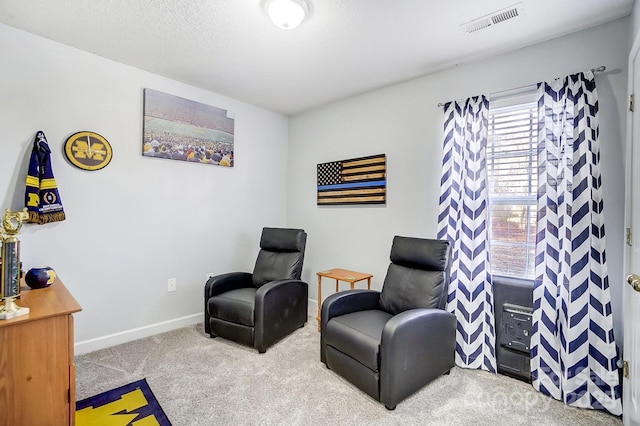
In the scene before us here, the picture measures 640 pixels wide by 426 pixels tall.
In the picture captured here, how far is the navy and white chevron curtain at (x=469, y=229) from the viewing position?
2.40m

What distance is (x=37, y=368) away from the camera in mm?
1315

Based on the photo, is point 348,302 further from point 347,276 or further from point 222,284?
point 222,284

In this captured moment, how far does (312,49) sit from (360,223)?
5.79ft

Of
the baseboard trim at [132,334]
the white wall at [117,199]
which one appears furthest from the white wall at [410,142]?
the baseboard trim at [132,334]

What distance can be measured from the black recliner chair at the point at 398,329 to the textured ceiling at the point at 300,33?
1.53m

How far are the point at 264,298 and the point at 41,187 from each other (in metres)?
1.84

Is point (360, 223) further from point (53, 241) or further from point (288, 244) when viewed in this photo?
point (53, 241)

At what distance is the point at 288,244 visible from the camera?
3.22m

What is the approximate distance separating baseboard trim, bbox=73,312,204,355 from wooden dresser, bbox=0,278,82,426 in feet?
4.49

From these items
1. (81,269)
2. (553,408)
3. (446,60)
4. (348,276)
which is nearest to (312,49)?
(446,60)

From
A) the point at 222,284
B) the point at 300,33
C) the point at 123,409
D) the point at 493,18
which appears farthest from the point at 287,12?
the point at 123,409

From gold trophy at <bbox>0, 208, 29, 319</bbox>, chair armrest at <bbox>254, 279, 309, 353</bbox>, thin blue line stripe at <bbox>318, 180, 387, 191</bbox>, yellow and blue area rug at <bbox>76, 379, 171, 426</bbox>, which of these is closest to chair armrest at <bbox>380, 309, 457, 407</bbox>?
chair armrest at <bbox>254, 279, 309, 353</bbox>

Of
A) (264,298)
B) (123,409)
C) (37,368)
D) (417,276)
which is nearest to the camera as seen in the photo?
(37,368)

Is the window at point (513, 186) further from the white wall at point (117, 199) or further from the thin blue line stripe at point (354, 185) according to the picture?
the white wall at point (117, 199)
